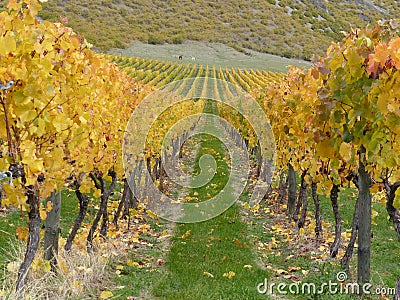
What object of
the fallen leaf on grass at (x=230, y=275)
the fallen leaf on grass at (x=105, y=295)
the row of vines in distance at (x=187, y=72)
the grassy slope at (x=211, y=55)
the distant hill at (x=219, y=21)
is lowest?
the fallen leaf on grass at (x=105, y=295)

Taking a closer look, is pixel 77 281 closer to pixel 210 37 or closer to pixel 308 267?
pixel 308 267

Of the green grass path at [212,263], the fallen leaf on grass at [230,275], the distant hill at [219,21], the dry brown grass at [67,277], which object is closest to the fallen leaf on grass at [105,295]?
the dry brown grass at [67,277]

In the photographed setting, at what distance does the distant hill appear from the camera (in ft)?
A: 211

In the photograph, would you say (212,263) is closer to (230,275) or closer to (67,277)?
(230,275)

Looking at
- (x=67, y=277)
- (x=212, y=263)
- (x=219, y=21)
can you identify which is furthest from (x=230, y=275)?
(x=219, y=21)

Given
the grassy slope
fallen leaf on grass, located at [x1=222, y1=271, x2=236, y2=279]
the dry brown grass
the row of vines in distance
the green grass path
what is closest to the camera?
the dry brown grass

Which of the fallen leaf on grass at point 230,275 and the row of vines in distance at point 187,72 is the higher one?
the row of vines in distance at point 187,72

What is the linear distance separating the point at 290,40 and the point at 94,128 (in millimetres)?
68458

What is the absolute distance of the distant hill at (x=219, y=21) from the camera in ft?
211

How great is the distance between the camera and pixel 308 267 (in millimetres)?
6035

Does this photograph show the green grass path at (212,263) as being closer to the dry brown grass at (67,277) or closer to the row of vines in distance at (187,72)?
the dry brown grass at (67,277)

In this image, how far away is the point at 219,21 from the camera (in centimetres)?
7894

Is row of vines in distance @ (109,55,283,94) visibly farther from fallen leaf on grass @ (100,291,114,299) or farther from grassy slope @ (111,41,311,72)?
fallen leaf on grass @ (100,291,114,299)

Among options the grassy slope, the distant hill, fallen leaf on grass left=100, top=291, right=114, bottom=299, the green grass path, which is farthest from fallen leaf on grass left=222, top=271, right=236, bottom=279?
the distant hill
